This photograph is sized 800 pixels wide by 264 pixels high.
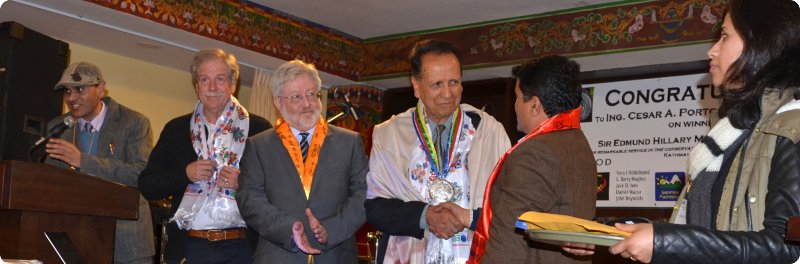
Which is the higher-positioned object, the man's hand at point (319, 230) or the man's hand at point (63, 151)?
the man's hand at point (63, 151)

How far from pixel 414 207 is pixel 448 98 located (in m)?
0.43

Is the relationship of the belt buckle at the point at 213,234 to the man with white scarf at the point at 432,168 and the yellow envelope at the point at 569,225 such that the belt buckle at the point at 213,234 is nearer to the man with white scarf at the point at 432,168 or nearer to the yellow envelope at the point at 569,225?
the man with white scarf at the point at 432,168

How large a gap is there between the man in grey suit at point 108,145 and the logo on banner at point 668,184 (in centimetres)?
464

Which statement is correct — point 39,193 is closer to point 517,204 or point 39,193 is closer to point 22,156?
point 517,204

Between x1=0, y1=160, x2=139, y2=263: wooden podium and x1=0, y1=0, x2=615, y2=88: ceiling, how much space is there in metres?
3.50

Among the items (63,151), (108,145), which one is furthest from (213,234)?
(108,145)

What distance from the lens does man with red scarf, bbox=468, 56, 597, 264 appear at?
267 cm

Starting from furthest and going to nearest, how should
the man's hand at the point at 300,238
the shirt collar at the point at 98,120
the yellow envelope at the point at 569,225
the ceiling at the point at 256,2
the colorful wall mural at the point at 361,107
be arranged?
the colorful wall mural at the point at 361,107 < the ceiling at the point at 256,2 < the shirt collar at the point at 98,120 < the man's hand at the point at 300,238 < the yellow envelope at the point at 569,225

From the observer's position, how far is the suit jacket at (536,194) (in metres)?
2.66

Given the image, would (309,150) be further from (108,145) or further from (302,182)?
(108,145)

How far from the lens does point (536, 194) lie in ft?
8.68

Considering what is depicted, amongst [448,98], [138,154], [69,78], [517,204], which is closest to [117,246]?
[138,154]

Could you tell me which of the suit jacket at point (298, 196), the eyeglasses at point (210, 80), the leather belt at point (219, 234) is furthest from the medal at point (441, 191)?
the eyeglasses at point (210, 80)

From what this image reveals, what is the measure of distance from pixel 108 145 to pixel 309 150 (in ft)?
3.86
